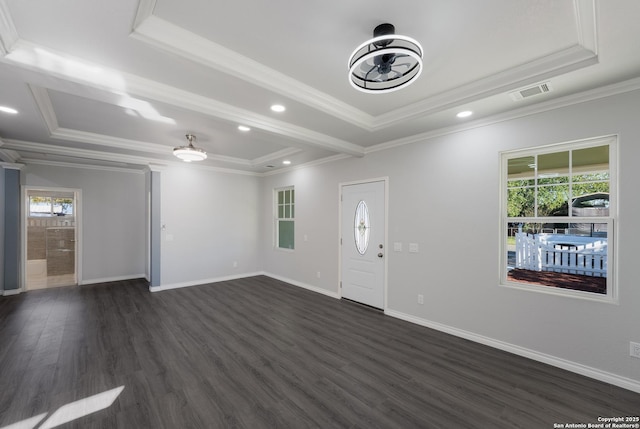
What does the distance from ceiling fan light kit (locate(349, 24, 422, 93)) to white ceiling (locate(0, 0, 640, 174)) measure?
0.30 ft

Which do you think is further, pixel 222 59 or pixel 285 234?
pixel 285 234

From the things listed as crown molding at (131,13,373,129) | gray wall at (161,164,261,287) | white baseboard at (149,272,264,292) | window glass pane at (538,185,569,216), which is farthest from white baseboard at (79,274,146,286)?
window glass pane at (538,185,569,216)

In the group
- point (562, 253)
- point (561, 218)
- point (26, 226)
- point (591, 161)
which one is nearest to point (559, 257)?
point (562, 253)

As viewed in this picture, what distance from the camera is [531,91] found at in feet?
8.39

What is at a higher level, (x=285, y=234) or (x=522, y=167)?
(x=522, y=167)

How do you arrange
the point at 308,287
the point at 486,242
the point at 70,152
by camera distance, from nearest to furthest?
the point at 486,242 < the point at 70,152 < the point at 308,287

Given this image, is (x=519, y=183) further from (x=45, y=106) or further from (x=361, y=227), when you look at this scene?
(x=45, y=106)

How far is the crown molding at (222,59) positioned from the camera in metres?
1.87

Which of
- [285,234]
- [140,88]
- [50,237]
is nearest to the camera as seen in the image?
[140,88]

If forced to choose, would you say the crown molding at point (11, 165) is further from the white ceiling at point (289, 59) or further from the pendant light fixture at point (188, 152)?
the pendant light fixture at point (188, 152)

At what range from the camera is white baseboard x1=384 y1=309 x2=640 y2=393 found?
2.40 metres

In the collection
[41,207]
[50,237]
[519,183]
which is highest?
[519,183]

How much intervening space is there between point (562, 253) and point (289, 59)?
346 cm

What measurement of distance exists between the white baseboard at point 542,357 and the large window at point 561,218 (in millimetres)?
681
